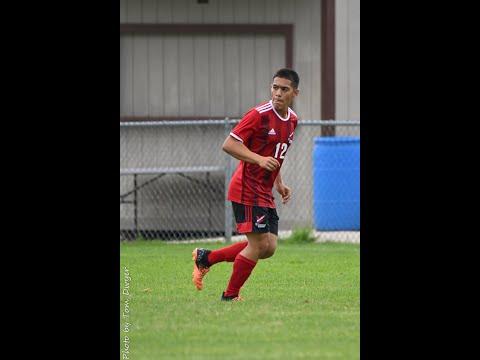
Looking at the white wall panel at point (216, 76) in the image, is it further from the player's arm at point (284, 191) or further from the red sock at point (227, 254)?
the red sock at point (227, 254)

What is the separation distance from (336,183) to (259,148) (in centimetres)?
740

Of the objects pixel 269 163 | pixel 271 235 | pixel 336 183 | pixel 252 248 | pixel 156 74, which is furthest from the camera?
pixel 156 74

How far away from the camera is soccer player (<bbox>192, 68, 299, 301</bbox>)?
1011cm

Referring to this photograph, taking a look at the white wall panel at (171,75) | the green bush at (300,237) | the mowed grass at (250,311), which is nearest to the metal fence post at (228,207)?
the green bush at (300,237)

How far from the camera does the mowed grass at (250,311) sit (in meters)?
7.72

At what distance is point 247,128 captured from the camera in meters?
10.2

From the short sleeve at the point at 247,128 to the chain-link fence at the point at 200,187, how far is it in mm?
7386

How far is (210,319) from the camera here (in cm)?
897

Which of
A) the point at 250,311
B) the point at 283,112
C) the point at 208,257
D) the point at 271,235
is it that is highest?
the point at 283,112

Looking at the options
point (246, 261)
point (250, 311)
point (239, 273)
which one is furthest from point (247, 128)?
point (250, 311)

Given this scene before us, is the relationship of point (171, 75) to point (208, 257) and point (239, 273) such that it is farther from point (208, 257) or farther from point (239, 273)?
point (239, 273)

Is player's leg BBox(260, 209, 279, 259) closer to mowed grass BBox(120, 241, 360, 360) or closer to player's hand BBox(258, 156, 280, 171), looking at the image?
mowed grass BBox(120, 241, 360, 360)

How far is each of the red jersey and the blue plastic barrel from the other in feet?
23.5
